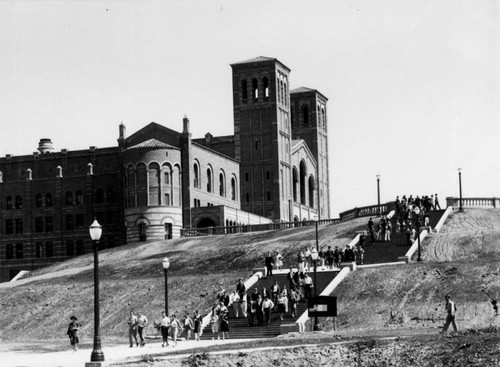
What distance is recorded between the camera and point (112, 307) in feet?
210

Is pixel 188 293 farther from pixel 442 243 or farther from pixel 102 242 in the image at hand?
pixel 102 242

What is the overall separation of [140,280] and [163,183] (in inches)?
1308

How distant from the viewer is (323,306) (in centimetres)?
4650

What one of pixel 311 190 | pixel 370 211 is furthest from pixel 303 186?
pixel 370 211

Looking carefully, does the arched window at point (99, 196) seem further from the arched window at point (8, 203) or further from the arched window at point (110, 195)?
the arched window at point (8, 203)

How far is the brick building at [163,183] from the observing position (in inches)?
4038

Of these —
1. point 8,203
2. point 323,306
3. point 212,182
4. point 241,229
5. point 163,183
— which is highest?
point 212,182

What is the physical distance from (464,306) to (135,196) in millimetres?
55735

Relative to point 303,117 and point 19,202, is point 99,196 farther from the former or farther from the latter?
point 303,117

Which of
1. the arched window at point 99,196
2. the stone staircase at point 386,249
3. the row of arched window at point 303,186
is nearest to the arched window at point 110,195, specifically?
the arched window at point 99,196

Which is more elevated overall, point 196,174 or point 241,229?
point 196,174

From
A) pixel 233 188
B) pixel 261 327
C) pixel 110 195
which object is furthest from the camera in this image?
pixel 233 188

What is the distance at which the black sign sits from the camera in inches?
1825

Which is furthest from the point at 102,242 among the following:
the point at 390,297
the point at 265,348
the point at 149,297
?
the point at 265,348
